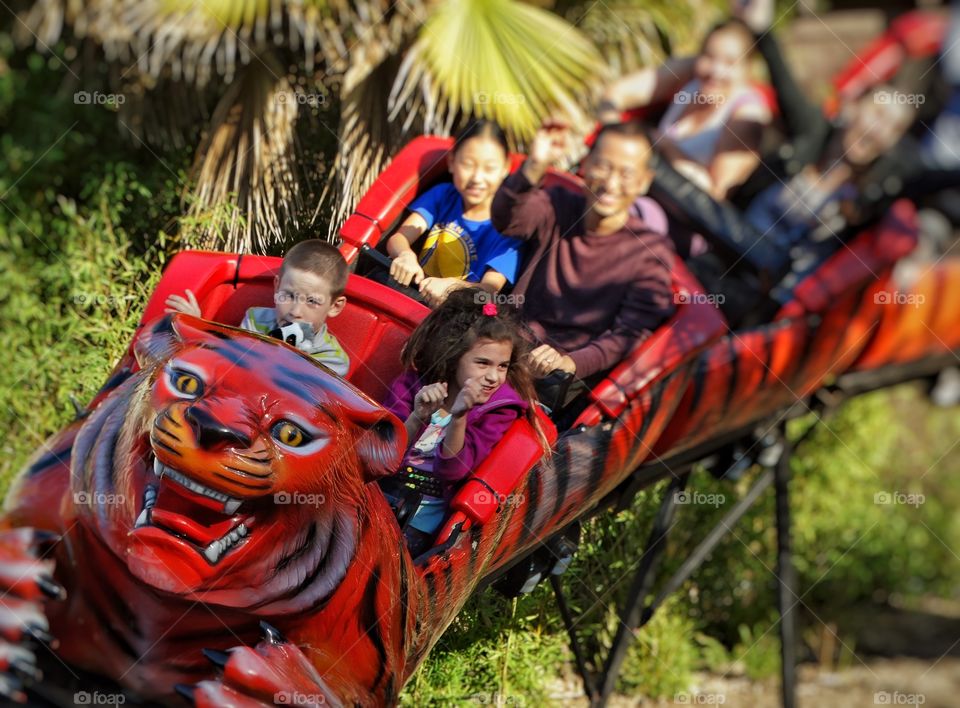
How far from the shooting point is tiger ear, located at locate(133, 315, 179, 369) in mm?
2076

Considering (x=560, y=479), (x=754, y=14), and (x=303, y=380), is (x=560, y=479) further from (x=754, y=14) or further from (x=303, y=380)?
(x=754, y=14)

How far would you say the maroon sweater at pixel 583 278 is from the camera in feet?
9.18

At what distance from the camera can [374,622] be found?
214 cm

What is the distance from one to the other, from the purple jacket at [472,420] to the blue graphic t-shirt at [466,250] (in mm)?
403

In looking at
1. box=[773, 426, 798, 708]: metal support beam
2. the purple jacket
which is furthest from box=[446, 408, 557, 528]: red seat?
box=[773, 426, 798, 708]: metal support beam

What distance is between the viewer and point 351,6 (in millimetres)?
4926

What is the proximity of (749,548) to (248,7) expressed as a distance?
3.18 meters

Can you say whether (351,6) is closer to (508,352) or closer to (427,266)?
(427,266)

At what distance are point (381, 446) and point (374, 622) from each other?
33 cm

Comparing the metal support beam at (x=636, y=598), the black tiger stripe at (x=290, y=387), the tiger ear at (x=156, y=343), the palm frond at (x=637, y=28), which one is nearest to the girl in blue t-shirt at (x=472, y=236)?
the tiger ear at (x=156, y=343)

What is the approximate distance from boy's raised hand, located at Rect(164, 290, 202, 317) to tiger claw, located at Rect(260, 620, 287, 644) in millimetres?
776

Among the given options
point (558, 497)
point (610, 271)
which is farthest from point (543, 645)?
point (610, 271)

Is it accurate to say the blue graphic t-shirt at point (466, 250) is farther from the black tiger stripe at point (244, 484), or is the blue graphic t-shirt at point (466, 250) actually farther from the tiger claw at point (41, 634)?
the tiger claw at point (41, 634)

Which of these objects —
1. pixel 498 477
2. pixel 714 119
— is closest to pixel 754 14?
pixel 714 119
